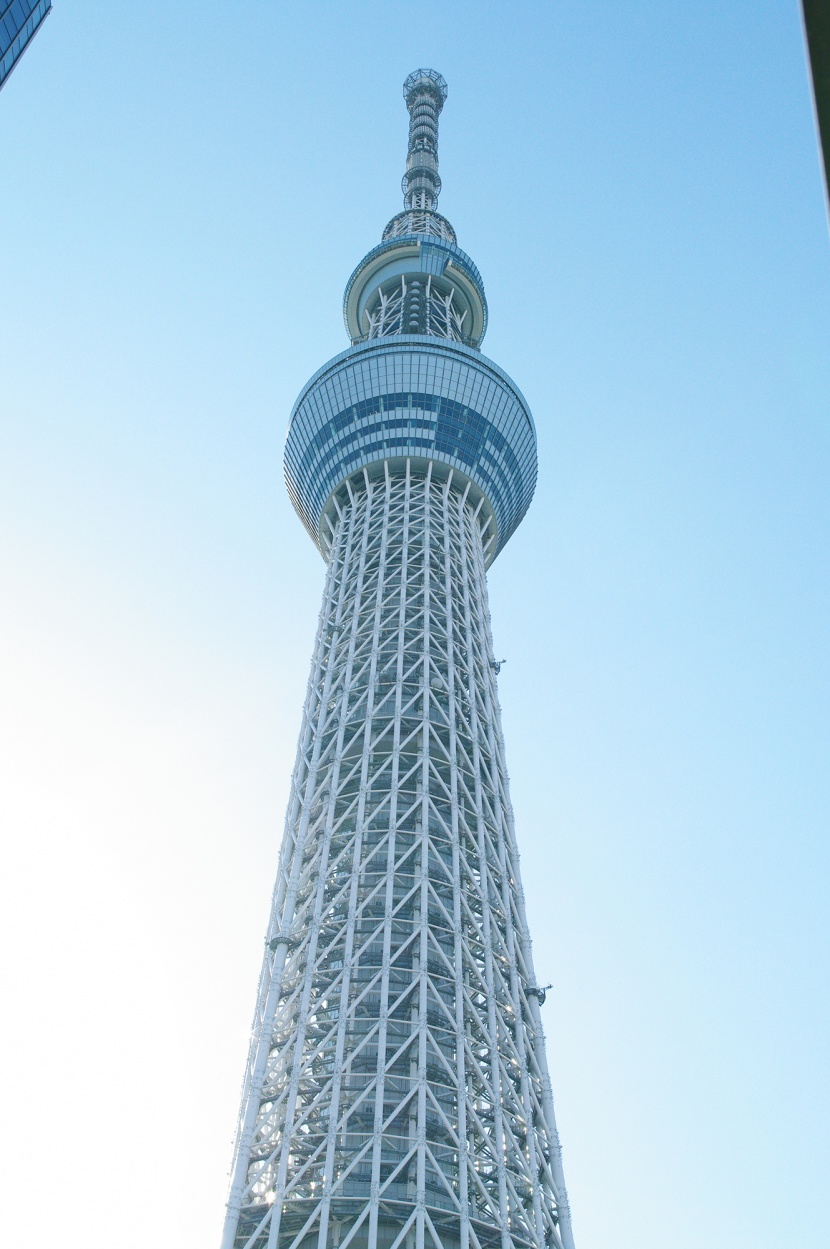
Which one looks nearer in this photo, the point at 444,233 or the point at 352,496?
the point at 352,496

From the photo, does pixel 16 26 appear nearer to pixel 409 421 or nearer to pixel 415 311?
pixel 409 421

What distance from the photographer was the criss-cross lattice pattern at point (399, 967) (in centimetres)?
4681

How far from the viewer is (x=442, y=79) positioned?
135 meters

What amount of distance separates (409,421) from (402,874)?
133ft

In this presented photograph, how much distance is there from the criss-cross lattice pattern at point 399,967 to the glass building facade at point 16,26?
4012 centimetres

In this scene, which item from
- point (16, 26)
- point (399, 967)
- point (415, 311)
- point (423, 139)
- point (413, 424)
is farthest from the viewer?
point (423, 139)

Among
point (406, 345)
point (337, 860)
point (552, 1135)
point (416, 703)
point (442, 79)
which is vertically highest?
point (442, 79)

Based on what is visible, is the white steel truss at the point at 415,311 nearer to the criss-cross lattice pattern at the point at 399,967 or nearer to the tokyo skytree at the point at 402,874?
the tokyo skytree at the point at 402,874

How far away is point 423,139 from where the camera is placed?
126812 millimetres

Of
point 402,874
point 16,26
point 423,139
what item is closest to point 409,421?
point 402,874

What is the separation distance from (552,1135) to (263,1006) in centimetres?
1657

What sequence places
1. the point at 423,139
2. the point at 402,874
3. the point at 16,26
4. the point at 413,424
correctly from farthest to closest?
1. the point at 423,139
2. the point at 413,424
3. the point at 402,874
4. the point at 16,26

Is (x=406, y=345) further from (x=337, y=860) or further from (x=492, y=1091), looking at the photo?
(x=492, y=1091)

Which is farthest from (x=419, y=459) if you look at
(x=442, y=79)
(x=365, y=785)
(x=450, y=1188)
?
(x=442, y=79)
